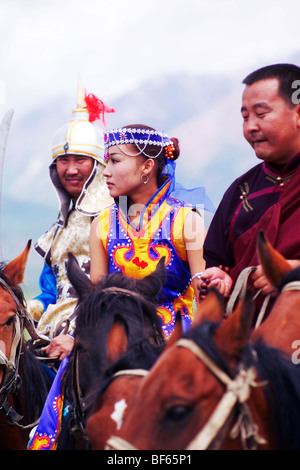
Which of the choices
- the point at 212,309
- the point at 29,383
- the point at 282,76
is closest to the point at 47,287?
the point at 29,383

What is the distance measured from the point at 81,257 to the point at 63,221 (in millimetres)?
470

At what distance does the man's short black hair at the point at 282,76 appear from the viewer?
10.3 ft

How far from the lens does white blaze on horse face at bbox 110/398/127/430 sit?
2377mm

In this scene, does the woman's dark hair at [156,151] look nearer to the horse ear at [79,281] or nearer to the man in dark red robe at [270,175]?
the horse ear at [79,281]

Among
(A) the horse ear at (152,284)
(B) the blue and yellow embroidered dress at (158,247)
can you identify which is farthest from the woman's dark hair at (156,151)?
(A) the horse ear at (152,284)

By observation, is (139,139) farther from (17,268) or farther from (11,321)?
(11,321)

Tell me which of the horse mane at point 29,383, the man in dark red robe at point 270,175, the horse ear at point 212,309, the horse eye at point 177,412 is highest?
the man in dark red robe at point 270,175

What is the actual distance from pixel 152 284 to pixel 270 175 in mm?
903

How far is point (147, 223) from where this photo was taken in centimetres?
468

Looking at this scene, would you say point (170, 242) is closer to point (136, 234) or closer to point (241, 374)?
point (136, 234)

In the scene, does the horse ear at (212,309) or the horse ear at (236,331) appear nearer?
the horse ear at (236,331)

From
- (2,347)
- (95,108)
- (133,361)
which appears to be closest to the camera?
(133,361)

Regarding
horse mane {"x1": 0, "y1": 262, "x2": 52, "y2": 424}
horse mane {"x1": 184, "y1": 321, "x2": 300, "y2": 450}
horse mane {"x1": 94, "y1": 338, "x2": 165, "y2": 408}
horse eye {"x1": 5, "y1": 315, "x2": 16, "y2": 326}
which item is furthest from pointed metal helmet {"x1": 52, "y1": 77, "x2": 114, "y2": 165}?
horse mane {"x1": 184, "y1": 321, "x2": 300, "y2": 450}

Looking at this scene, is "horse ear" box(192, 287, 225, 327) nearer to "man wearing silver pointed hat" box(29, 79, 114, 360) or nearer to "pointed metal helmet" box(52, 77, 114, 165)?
"man wearing silver pointed hat" box(29, 79, 114, 360)
